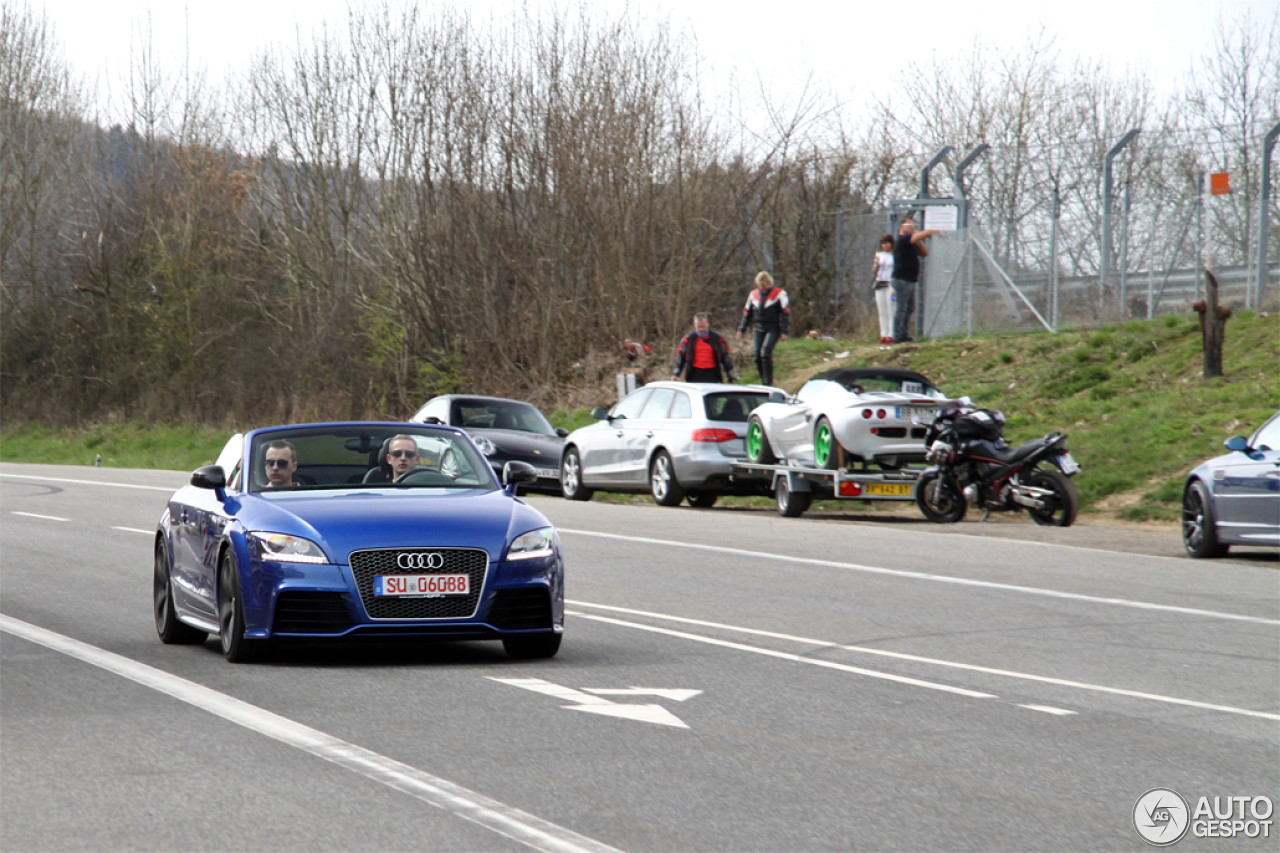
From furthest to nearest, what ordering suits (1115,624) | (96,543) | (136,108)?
(136,108)
(96,543)
(1115,624)

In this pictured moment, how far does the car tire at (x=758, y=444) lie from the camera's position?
20.6 m

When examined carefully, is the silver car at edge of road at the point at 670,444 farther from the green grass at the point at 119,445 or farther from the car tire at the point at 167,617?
the green grass at the point at 119,445

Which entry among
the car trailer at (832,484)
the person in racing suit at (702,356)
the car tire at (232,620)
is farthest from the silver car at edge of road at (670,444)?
the car tire at (232,620)

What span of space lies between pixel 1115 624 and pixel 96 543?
10.8 m

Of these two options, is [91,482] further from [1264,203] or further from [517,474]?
[517,474]

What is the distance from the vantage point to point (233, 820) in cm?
533

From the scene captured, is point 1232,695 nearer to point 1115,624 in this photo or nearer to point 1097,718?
point 1097,718

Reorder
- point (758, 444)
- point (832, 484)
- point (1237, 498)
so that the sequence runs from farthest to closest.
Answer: point (758, 444), point (832, 484), point (1237, 498)

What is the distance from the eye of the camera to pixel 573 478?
24.3 meters

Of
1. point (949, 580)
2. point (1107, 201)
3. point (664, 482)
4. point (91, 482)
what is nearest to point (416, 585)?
point (949, 580)

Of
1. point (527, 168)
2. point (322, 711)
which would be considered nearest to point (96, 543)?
point (322, 711)

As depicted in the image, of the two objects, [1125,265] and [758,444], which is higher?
[1125,265]

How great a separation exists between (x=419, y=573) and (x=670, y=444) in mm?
13781

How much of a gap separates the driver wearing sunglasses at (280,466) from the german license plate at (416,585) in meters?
1.29
